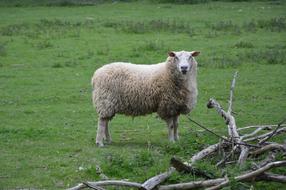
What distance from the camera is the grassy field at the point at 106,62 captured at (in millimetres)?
10391

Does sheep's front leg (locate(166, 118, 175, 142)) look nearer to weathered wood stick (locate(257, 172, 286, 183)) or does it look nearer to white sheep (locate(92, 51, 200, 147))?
white sheep (locate(92, 51, 200, 147))

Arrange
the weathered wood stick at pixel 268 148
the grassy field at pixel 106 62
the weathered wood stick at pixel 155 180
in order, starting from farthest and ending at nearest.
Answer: the grassy field at pixel 106 62, the weathered wood stick at pixel 268 148, the weathered wood stick at pixel 155 180

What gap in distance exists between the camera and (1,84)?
18.2 meters

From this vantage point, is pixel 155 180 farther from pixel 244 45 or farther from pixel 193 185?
pixel 244 45

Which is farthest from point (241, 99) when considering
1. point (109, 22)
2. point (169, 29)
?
point (109, 22)

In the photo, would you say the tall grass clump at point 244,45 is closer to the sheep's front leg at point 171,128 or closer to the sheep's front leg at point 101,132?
the sheep's front leg at point 171,128

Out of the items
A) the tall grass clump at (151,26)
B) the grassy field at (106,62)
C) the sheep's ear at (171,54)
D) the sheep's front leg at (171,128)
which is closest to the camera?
the grassy field at (106,62)

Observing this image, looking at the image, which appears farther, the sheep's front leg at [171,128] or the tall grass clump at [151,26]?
the tall grass clump at [151,26]

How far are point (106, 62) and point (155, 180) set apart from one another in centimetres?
1269

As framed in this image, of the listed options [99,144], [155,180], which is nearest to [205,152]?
[155,180]

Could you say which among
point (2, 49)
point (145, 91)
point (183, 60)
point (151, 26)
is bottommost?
point (2, 49)

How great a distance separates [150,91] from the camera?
40.2 ft

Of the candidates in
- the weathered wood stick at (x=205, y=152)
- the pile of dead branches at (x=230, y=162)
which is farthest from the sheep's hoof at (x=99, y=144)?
the weathered wood stick at (x=205, y=152)

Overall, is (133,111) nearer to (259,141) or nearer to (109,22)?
(259,141)
